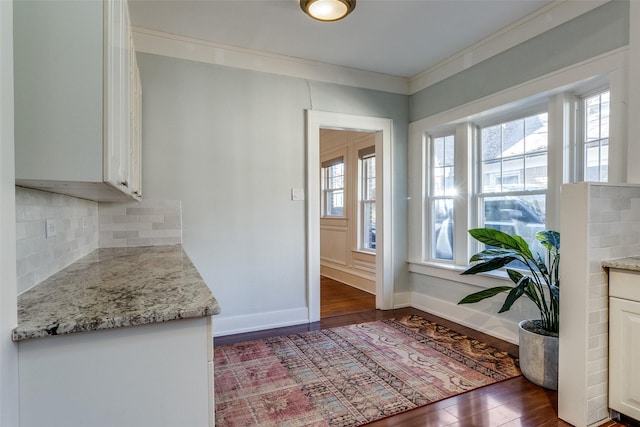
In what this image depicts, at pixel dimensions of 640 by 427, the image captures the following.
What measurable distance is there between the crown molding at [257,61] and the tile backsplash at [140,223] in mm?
1266

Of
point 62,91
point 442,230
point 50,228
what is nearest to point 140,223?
point 50,228

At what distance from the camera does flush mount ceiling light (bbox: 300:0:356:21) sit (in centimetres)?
231

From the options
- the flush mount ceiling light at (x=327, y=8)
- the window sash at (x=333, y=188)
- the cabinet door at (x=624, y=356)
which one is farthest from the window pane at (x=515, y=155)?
the window sash at (x=333, y=188)

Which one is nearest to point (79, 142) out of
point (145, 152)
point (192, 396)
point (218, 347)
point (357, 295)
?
point (192, 396)

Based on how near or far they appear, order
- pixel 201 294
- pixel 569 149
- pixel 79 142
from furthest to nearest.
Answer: pixel 569 149
pixel 201 294
pixel 79 142

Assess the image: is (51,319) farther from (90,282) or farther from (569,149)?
(569,149)

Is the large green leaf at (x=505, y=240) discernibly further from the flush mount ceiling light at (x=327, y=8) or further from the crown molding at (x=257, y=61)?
the crown molding at (x=257, y=61)

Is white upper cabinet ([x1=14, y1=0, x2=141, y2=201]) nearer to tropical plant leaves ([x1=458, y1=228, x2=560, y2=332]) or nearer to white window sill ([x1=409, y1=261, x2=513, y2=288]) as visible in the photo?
tropical plant leaves ([x1=458, y1=228, x2=560, y2=332])

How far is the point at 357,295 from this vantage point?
14.9 feet

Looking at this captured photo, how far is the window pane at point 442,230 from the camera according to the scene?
11.8ft

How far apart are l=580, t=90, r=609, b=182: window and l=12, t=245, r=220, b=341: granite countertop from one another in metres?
2.63

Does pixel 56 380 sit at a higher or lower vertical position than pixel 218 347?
higher

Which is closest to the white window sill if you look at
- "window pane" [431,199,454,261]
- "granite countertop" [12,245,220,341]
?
"window pane" [431,199,454,261]

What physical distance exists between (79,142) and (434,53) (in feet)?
10.2
